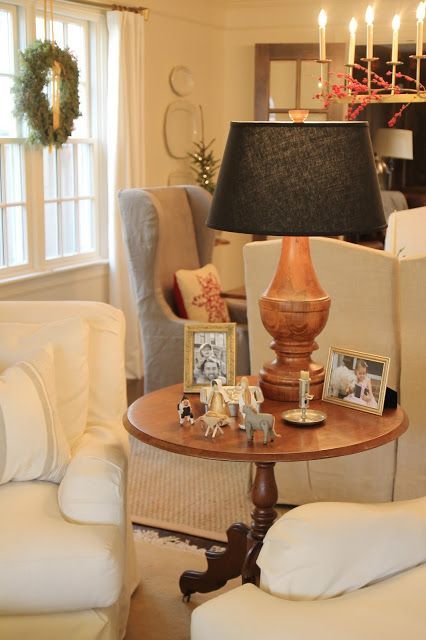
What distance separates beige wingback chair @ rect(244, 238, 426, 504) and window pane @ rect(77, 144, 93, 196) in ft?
7.92

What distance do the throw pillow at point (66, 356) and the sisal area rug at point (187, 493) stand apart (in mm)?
904

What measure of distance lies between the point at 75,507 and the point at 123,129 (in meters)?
3.59

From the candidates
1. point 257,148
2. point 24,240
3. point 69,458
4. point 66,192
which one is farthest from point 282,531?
point 66,192

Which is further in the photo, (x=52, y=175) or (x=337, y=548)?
(x=52, y=175)

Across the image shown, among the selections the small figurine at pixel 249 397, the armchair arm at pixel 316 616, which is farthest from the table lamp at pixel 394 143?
the armchair arm at pixel 316 616

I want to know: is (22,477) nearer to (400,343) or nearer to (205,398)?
(205,398)

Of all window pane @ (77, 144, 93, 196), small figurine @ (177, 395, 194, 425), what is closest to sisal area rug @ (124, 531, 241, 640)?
small figurine @ (177, 395, 194, 425)

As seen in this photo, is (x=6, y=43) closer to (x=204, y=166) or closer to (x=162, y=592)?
(x=204, y=166)

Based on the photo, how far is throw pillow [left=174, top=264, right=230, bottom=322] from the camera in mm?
4504

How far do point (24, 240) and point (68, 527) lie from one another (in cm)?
299

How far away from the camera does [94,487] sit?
7.39 ft

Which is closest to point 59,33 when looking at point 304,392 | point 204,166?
point 204,166

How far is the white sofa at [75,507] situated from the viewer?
80.7 inches

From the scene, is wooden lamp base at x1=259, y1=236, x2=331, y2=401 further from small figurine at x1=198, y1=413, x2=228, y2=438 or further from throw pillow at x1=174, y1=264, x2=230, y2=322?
throw pillow at x1=174, y1=264, x2=230, y2=322
